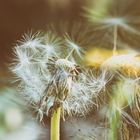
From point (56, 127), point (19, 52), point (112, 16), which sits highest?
point (112, 16)

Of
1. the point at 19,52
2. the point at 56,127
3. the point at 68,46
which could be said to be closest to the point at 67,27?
the point at 68,46

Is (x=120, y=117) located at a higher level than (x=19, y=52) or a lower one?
lower

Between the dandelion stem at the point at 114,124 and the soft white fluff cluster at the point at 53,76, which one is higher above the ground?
the soft white fluff cluster at the point at 53,76

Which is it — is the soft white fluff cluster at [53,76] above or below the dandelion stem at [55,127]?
above

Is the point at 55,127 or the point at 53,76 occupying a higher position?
the point at 53,76

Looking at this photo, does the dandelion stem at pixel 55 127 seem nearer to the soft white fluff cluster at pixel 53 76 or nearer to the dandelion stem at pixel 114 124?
the soft white fluff cluster at pixel 53 76

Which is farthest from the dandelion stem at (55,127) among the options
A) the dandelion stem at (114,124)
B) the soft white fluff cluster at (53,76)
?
the dandelion stem at (114,124)

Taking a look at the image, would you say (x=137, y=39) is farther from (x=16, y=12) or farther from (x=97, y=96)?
(x=16, y=12)

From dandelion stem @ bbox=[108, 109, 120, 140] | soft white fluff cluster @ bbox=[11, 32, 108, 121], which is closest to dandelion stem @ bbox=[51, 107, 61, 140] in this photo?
soft white fluff cluster @ bbox=[11, 32, 108, 121]

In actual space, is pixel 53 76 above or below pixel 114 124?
above
